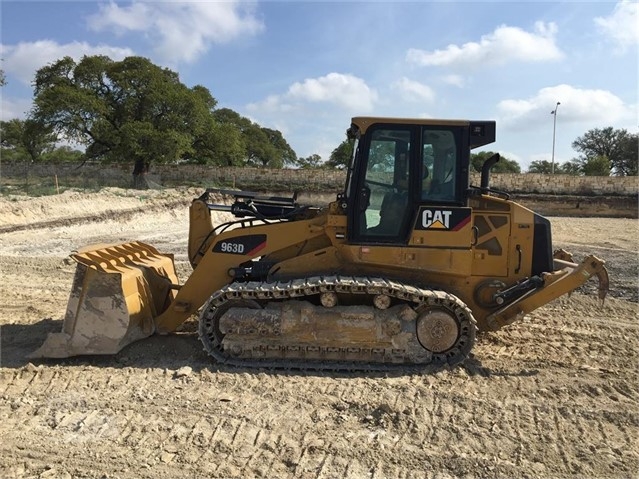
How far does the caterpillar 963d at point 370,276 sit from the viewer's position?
477 cm

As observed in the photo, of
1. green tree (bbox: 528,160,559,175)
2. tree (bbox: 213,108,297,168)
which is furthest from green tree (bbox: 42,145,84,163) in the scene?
green tree (bbox: 528,160,559,175)

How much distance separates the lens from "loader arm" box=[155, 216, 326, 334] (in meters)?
5.28

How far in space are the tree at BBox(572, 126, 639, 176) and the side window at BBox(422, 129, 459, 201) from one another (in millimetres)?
58059

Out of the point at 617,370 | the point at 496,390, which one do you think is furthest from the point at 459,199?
the point at 617,370

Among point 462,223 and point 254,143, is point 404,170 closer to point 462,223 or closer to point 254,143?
point 462,223

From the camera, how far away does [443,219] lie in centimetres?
498

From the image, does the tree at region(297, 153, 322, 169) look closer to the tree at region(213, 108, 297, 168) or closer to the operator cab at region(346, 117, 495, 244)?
the tree at region(213, 108, 297, 168)

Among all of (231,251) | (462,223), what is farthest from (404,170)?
(231,251)

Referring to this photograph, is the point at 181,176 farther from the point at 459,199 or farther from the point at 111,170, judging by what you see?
the point at 459,199

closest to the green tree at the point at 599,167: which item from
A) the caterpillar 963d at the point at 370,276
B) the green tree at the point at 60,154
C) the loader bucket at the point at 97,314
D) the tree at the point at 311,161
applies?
the tree at the point at 311,161

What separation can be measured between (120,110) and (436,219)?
31567 mm

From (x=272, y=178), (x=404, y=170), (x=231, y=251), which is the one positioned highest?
(x=272, y=178)

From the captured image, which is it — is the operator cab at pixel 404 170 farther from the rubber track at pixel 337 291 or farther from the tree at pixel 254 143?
the tree at pixel 254 143

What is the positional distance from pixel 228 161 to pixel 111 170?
28.5 feet
